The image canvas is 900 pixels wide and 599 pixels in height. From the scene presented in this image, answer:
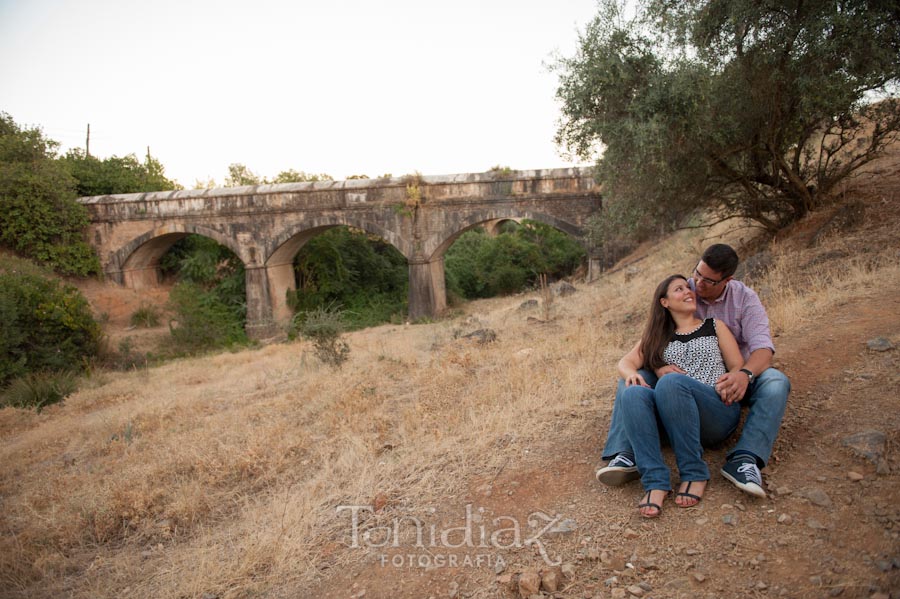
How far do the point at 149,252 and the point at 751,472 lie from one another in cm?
2044

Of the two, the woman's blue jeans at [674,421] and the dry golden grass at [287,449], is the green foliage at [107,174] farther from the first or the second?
the woman's blue jeans at [674,421]

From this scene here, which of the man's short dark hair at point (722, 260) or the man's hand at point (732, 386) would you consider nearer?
the man's hand at point (732, 386)

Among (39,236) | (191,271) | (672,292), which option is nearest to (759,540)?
(672,292)

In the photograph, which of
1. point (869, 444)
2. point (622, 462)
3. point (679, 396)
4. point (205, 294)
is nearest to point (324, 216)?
point (205, 294)

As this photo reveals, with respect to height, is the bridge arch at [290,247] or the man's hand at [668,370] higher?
the bridge arch at [290,247]

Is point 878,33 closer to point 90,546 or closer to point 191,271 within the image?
point 90,546

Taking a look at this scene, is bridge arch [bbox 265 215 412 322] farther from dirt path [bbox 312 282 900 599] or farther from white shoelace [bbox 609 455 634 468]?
white shoelace [bbox 609 455 634 468]

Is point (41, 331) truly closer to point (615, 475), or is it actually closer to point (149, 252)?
point (149, 252)

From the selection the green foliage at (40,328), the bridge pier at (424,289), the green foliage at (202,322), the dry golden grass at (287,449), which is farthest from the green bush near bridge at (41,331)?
the bridge pier at (424,289)

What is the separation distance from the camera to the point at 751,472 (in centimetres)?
247

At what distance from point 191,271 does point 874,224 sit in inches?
741

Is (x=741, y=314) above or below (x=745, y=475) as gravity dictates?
above

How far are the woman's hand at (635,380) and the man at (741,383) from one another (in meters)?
0.04

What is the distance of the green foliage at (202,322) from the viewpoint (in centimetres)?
1554
